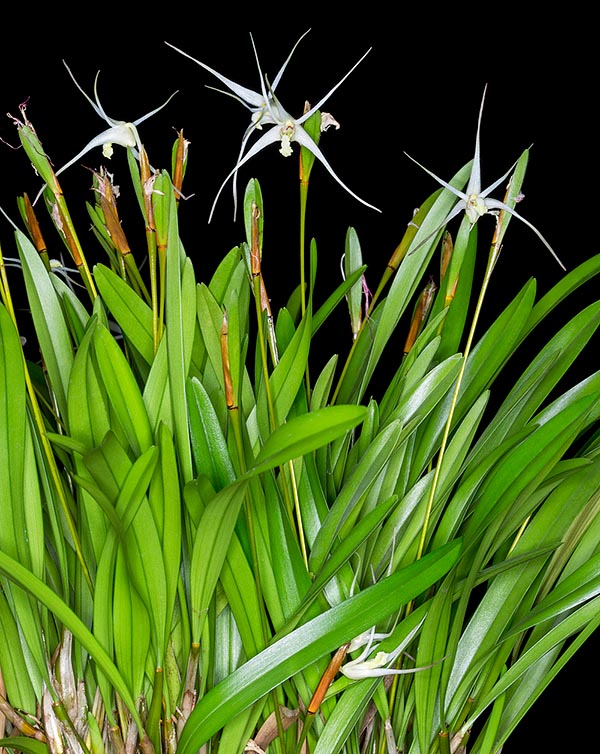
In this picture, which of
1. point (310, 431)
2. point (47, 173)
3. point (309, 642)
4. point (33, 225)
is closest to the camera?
point (310, 431)

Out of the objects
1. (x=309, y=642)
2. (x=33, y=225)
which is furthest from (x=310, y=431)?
(x=33, y=225)

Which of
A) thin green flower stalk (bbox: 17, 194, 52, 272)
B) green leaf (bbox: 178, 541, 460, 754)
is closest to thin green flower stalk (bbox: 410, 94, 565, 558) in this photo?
green leaf (bbox: 178, 541, 460, 754)

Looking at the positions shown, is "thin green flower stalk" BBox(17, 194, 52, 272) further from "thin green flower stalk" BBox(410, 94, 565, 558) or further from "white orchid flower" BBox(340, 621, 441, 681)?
"white orchid flower" BBox(340, 621, 441, 681)

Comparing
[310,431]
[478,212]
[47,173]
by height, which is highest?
[47,173]

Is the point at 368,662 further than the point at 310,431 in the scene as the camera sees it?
Yes

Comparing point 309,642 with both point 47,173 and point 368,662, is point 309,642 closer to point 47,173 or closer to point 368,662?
point 368,662

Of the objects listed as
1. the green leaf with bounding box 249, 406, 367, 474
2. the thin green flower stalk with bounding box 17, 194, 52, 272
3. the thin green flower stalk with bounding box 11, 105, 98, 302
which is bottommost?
the green leaf with bounding box 249, 406, 367, 474

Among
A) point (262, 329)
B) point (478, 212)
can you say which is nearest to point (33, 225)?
point (262, 329)

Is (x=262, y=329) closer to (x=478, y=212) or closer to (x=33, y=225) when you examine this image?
(x=478, y=212)

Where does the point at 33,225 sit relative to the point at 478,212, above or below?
above

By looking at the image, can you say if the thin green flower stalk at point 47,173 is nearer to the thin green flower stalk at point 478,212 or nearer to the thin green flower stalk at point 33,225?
the thin green flower stalk at point 33,225

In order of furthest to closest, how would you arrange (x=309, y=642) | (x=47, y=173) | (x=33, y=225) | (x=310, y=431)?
(x=33, y=225)
(x=47, y=173)
(x=309, y=642)
(x=310, y=431)

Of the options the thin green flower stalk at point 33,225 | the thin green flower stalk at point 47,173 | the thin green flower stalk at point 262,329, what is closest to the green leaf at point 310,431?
the thin green flower stalk at point 262,329
